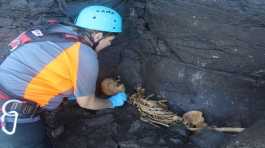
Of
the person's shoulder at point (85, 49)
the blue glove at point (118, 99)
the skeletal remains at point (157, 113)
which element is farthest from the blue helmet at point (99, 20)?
the skeletal remains at point (157, 113)

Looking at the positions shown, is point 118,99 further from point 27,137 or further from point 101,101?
point 27,137

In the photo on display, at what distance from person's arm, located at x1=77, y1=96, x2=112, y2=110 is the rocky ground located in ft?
0.96

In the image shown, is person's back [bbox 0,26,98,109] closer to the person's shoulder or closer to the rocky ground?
the person's shoulder

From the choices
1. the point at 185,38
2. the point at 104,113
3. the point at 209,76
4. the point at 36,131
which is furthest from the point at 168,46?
the point at 36,131

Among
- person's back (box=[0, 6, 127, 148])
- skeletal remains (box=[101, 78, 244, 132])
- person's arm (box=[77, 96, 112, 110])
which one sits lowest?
skeletal remains (box=[101, 78, 244, 132])

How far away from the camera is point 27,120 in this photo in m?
3.38

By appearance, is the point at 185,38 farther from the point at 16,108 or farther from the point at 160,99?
the point at 16,108

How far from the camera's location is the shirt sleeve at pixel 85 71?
3191 mm

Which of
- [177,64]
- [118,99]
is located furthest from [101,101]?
[177,64]

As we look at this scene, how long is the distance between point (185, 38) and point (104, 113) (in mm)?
963

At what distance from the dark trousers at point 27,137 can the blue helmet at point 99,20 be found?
2.72 ft

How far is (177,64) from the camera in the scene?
13.6 ft

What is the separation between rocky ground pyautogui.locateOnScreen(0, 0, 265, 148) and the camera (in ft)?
12.4

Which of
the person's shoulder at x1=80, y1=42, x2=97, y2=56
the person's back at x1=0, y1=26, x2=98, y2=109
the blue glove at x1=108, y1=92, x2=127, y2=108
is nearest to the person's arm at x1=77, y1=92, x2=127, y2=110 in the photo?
the blue glove at x1=108, y1=92, x2=127, y2=108
